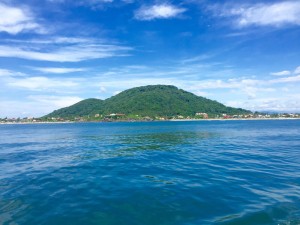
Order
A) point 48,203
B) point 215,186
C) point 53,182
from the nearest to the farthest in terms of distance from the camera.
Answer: point 48,203
point 215,186
point 53,182

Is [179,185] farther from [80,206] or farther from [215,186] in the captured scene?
[80,206]

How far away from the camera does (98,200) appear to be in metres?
14.0

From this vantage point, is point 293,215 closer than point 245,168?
Yes

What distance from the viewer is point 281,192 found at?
15.0m

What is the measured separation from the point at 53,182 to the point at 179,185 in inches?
373

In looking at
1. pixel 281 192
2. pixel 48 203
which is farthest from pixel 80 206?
pixel 281 192

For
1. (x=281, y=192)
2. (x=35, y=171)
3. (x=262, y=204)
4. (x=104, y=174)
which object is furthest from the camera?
(x=35, y=171)

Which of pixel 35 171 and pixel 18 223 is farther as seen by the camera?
pixel 35 171

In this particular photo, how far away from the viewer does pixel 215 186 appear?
54.5 ft

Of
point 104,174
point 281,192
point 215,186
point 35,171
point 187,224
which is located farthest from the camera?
point 35,171

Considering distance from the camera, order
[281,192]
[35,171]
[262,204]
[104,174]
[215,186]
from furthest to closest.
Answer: [35,171] → [104,174] → [215,186] → [281,192] → [262,204]

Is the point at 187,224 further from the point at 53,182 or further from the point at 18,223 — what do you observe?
the point at 53,182

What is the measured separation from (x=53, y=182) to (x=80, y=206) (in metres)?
6.28

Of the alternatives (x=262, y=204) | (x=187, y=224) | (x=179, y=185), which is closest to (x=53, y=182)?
(x=179, y=185)
